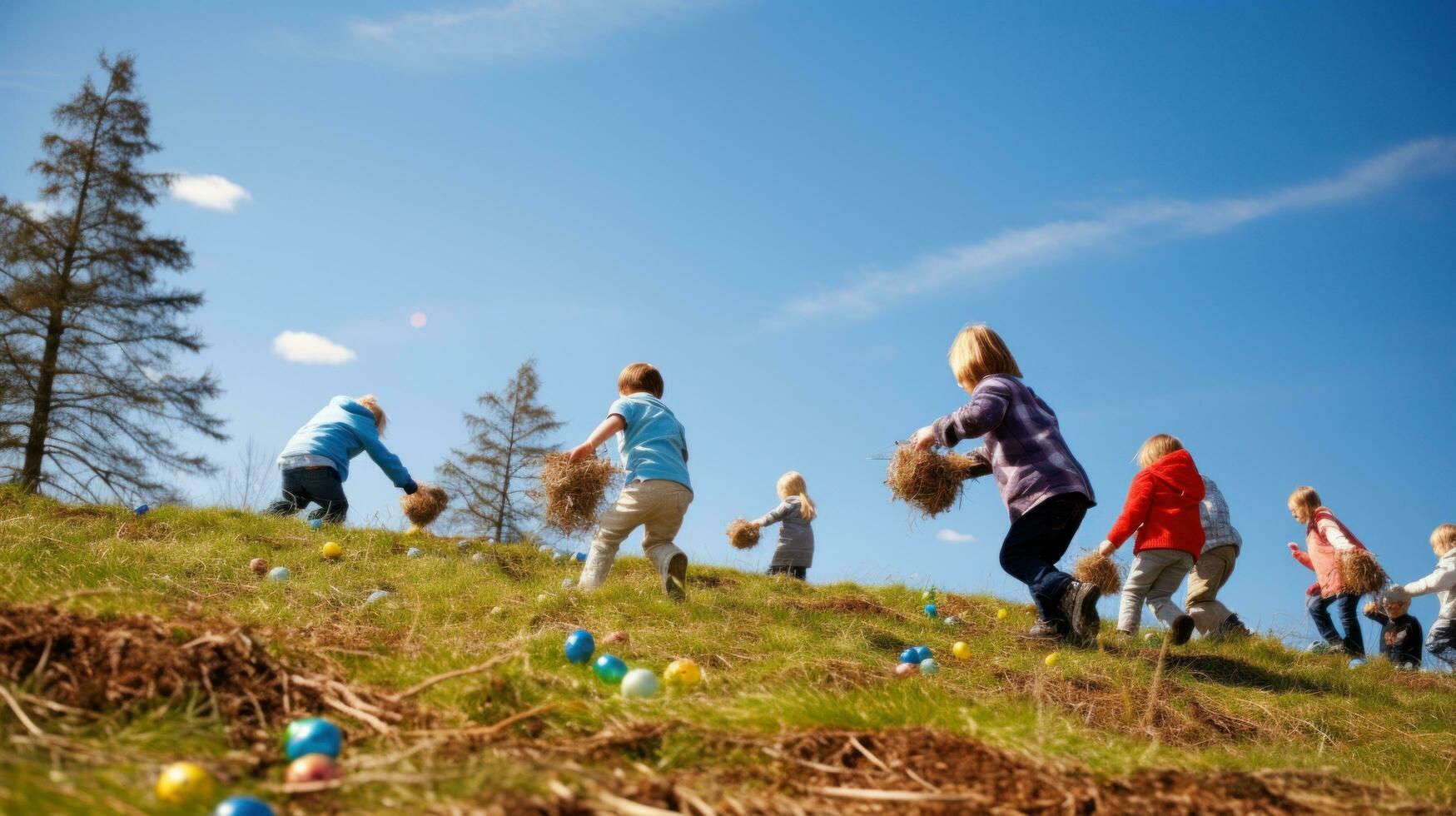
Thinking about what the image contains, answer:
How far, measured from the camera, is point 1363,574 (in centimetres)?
1048

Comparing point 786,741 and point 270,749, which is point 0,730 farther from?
point 786,741

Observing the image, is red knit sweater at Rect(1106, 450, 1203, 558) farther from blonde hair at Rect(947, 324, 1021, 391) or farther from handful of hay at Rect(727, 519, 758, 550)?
handful of hay at Rect(727, 519, 758, 550)

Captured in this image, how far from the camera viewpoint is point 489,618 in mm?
6180

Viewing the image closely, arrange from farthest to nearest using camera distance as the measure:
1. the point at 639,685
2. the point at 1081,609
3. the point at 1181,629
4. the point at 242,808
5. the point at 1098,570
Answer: the point at 1098,570 → the point at 1181,629 → the point at 1081,609 → the point at 639,685 → the point at 242,808

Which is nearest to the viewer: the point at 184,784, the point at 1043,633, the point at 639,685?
the point at 184,784

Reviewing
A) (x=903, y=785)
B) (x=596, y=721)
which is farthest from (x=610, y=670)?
(x=903, y=785)

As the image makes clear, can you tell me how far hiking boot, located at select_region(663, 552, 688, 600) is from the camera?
7.38 meters

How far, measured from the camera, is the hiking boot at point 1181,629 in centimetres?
766

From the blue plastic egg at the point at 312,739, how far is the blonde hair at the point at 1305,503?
39.7ft

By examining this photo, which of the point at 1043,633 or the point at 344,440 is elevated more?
the point at 344,440

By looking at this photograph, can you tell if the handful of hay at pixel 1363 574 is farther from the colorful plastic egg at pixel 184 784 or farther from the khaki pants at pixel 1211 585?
the colorful plastic egg at pixel 184 784

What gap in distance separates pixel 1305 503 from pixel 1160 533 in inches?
184

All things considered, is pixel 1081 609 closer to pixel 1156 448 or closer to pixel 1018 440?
pixel 1018 440

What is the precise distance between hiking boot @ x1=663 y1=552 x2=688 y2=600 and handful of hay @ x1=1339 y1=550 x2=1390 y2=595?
8.33 metres
